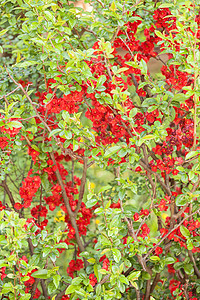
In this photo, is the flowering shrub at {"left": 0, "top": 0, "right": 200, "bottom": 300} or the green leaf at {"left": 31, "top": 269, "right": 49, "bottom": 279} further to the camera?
the green leaf at {"left": 31, "top": 269, "right": 49, "bottom": 279}

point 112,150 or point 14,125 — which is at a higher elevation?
point 14,125

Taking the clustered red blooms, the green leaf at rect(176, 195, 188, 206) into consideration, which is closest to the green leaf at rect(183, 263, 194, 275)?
the green leaf at rect(176, 195, 188, 206)

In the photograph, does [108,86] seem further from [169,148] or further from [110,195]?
[110,195]

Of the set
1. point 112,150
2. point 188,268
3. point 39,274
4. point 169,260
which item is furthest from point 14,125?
point 188,268

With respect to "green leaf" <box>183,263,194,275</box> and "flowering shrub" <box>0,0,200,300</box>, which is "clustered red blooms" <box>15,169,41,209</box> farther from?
"green leaf" <box>183,263,194,275</box>

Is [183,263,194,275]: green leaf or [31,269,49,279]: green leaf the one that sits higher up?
[31,269,49,279]: green leaf

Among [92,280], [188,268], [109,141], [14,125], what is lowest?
[188,268]

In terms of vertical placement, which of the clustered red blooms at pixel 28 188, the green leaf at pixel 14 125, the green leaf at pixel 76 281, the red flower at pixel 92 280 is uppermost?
the green leaf at pixel 14 125

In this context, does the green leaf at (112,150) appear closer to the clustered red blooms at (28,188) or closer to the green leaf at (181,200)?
the green leaf at (181,200)

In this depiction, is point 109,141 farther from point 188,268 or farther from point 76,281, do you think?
point 188,268

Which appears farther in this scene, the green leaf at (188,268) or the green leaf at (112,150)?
the green leaf at (188,268)

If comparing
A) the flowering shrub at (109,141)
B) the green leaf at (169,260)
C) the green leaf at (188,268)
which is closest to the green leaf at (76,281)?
the flowering shrub at (109,141)

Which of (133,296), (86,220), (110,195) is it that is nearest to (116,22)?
(86,220)

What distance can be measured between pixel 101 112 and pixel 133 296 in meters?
1.02
